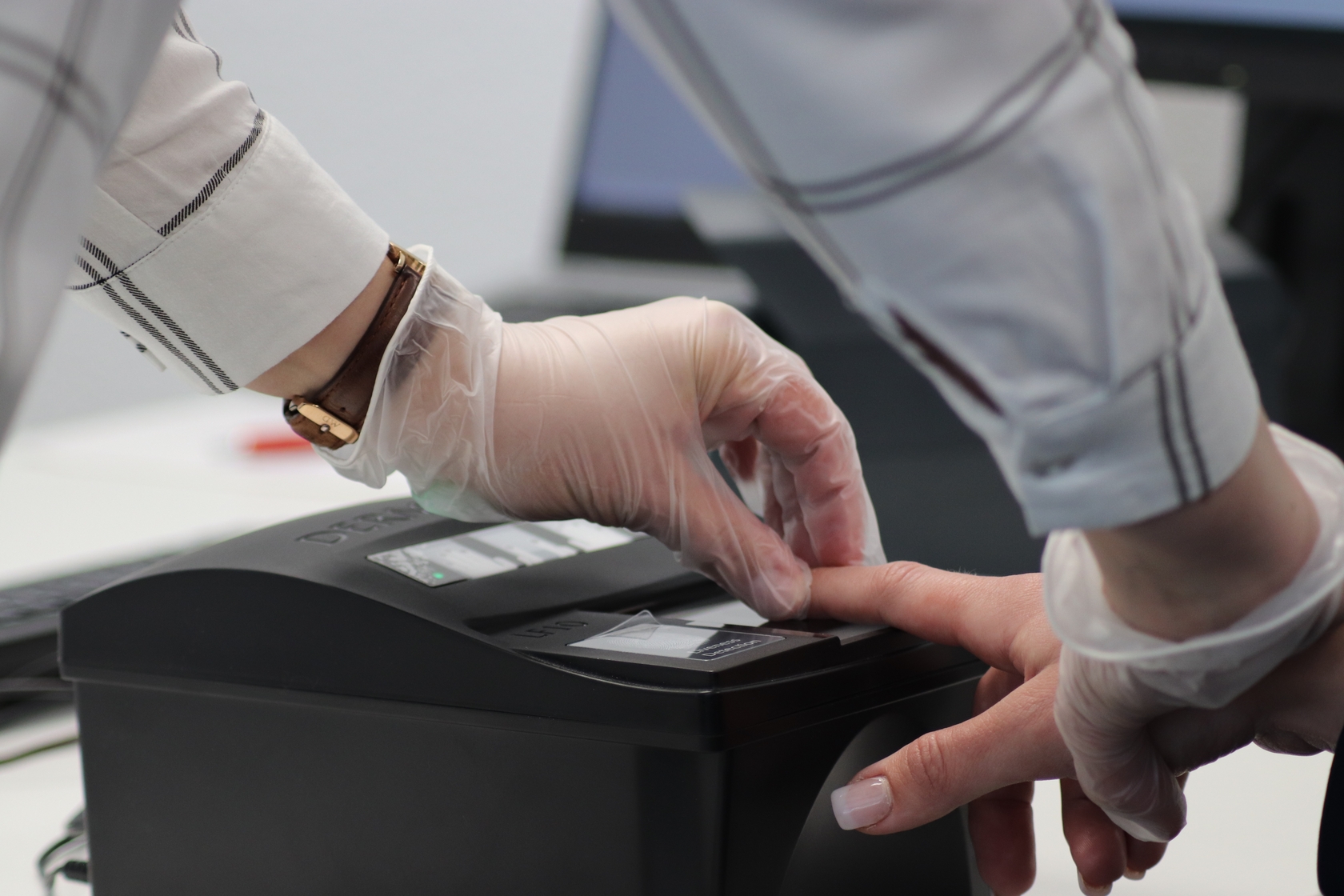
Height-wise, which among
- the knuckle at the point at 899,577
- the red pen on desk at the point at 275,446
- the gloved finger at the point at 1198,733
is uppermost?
the knuckle at the point at 899,577

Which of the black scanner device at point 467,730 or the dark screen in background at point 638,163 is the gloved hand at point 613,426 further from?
the dark screen in background at point 638,163

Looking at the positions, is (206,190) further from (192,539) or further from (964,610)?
(192,539)

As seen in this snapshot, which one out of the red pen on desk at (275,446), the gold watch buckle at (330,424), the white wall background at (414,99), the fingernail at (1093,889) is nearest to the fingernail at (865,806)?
the fingernail at (1093,889)

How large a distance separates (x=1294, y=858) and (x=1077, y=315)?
386 mm

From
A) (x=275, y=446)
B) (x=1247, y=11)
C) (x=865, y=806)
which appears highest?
(x=1247, y=11)

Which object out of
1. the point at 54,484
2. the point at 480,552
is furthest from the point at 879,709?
the point at 54,484

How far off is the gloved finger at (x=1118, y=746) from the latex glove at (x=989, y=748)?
0.02 metres

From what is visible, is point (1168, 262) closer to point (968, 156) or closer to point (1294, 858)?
point (968, 156)

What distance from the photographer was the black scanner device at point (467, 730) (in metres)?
0.43

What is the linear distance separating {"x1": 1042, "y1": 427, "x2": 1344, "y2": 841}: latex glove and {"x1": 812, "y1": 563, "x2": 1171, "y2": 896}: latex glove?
0.10 ft

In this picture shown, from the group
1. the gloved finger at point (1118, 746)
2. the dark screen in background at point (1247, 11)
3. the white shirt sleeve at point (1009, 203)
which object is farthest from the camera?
the dark screen in background at point (1247, 11)

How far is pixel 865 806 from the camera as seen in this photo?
1.47ft

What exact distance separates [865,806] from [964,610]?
0.09m

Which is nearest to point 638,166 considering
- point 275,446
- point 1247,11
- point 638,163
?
point 638,163
